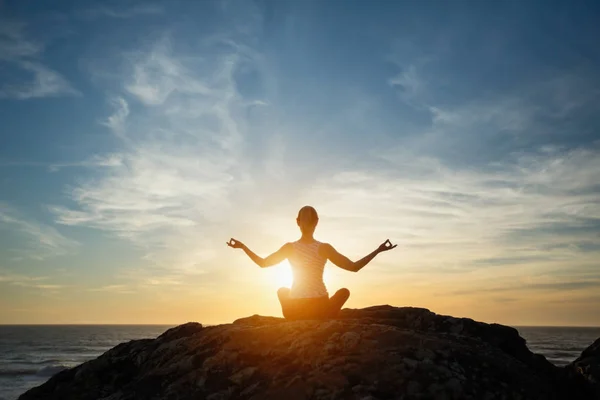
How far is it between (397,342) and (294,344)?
1.27 metres

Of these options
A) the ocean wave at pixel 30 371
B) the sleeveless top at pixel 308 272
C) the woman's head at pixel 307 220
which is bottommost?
the ocean wave at pixel 30 371

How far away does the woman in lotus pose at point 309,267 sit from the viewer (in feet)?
25.0

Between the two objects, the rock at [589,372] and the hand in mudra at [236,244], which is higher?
the hand in mudra at [236,244]

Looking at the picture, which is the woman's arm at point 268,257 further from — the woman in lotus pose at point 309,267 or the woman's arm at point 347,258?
the woman's arm at point 347,258

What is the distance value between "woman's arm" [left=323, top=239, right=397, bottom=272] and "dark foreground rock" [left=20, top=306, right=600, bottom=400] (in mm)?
1572

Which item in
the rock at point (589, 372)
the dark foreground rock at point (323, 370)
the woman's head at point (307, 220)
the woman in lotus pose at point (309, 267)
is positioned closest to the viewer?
the dark foreground rock at point (323, 370)

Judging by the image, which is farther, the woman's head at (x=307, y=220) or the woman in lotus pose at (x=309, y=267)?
the woman's head at (x=307, y=220)

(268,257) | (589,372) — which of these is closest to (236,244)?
(268,257)

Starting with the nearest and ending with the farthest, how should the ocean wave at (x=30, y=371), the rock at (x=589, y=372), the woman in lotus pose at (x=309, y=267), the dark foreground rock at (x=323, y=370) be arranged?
the dark foreground rock at (x=323, y=370) < the rock at (x=589, y=372) < the woman in lotus pose at (x=309, y=267) < the ocean wave at (x=30, y=371)

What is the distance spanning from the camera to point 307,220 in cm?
782

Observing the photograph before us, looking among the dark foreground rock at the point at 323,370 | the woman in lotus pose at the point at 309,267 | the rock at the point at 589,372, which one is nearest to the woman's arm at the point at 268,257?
the woman in lotus pose at the point at 309,267

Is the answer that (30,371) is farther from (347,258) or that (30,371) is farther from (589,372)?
(589,372)

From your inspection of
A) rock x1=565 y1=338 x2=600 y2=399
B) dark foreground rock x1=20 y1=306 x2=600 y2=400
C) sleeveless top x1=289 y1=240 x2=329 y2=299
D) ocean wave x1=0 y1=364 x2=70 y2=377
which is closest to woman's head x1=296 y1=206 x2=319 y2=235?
sleeveless top x1=289 y1=240 x2=329 y2=299

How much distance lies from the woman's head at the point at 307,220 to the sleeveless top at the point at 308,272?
237 mm
